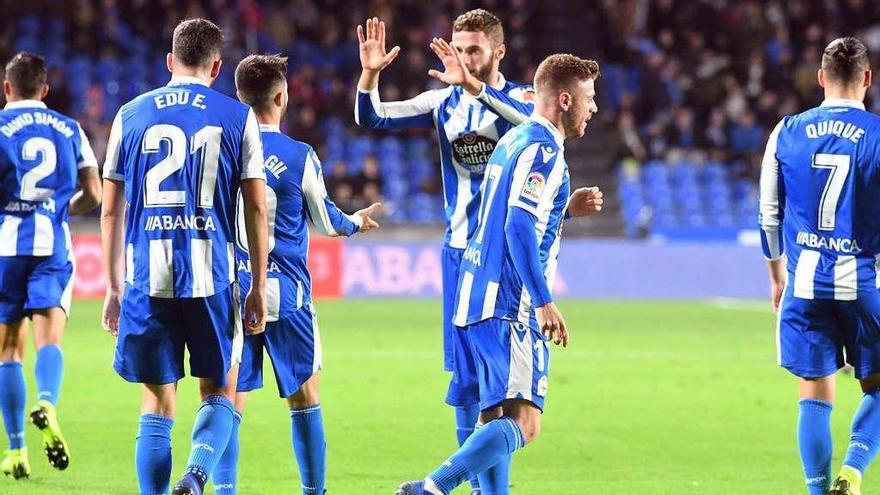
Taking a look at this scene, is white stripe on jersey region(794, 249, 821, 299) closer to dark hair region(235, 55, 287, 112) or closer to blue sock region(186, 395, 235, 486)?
dark hair region(235, 55, 287, 112)

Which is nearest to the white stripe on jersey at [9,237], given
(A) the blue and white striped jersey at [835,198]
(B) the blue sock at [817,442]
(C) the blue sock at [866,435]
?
(A) the blue and white striped jersey at [835,198]

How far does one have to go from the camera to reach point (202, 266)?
5395 mm

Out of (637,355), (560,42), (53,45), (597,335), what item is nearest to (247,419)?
(637,355)

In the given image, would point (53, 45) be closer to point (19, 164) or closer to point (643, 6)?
point (643, 6)

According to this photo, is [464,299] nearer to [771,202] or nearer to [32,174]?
[771,202]

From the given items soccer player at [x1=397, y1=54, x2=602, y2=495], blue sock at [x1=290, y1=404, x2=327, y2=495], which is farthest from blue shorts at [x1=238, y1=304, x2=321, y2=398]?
soccer player at [x1=397, y1=54, x2=602, y2=495]

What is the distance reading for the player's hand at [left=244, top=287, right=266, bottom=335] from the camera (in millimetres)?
5430

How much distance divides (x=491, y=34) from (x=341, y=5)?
19070 millimetres

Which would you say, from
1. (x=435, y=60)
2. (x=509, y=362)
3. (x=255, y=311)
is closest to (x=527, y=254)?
(x=509, y=362)

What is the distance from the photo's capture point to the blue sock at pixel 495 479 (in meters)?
6.06

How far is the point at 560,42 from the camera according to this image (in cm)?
2639

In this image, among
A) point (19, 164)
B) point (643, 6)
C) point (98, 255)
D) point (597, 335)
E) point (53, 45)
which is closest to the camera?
point (19, 164)

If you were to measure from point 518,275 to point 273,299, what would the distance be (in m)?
1.10

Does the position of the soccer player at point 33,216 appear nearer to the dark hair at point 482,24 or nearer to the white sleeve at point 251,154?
the dark hair at point 482,24
